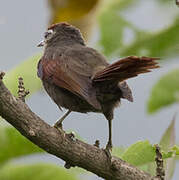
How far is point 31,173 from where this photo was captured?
150 inches

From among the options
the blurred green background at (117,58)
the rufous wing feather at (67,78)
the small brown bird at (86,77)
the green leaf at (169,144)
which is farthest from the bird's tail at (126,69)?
the green leaf at (169,144)

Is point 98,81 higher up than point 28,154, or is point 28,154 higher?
A: point 98,81

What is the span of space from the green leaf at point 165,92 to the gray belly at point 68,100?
0.55 m

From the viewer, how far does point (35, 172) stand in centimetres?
383

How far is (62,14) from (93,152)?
2.13 metres

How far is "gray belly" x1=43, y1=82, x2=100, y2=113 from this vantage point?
4145mm

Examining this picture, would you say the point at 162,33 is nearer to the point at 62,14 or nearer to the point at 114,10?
the point at 114,10

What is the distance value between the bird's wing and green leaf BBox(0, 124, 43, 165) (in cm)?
39

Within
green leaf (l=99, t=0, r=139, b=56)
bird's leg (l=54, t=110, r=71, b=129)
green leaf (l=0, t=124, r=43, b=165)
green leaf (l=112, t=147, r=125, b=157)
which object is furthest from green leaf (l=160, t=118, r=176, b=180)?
green leaf (l=99, t=0, r=139, b=56)

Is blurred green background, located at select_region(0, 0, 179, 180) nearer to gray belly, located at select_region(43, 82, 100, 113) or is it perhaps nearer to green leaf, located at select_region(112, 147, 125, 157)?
green leaf, located at select_region(112, 147, 125, 157)

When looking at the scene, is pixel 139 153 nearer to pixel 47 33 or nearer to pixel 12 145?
pixel 12 145

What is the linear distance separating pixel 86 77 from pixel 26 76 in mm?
645

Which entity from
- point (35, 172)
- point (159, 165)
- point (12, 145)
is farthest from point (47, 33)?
point (159, 165)

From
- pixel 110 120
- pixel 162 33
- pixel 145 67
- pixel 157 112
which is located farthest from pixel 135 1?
pixel 145 67
